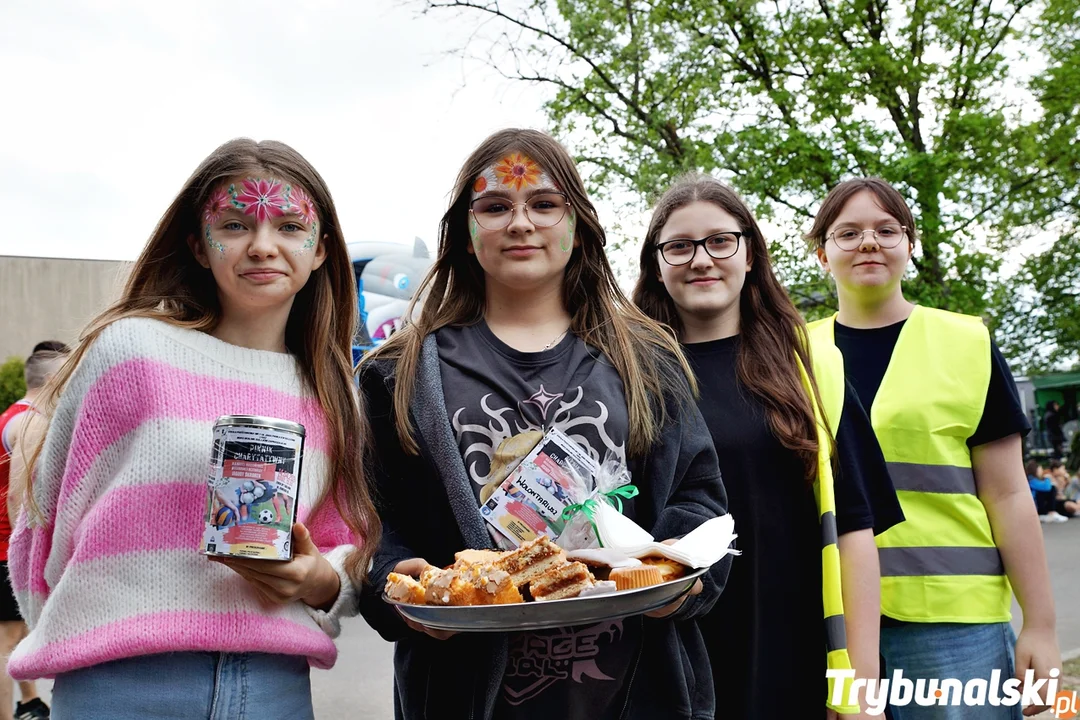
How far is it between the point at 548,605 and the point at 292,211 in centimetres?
Answer: 131

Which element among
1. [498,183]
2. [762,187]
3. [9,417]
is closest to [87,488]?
[498,183]

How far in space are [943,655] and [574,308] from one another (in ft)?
5.48

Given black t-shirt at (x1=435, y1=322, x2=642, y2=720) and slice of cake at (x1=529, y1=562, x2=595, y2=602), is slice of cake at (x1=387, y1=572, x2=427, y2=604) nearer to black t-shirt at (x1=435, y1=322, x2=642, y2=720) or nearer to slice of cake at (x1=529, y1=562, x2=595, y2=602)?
slice of cake at (x1=529, y1=562, x2=595, y2=602)

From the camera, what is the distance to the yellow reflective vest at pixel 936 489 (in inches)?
114

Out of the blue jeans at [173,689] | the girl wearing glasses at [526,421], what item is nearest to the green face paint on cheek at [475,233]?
the girl wearing glasses at [526,421]

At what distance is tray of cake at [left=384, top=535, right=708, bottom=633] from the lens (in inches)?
66.7

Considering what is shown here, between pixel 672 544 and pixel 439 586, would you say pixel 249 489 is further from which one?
pixel 672 544

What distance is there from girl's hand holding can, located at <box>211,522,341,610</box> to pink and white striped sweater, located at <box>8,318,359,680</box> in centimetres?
4

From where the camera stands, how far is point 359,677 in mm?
6855

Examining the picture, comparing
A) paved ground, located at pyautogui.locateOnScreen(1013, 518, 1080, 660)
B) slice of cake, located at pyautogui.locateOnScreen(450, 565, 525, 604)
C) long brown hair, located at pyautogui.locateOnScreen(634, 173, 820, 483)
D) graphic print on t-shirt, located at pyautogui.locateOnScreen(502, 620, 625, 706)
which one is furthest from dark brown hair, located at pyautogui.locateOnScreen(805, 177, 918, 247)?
paved ground, located at pyautogui.locateOnScreen(1013, 518, 1080, 660)

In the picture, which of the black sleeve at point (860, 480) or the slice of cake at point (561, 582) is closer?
the slice of cake at point (561, 582)

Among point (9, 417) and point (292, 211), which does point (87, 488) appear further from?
point (9, 417)

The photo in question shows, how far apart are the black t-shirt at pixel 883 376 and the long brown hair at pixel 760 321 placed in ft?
1.16

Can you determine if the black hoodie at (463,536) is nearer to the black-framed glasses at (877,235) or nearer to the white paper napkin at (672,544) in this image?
the white paper napkin at (672,544)
